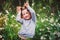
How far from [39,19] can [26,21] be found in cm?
11

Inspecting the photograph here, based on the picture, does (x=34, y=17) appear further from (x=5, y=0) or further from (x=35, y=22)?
(x=5, y=0)

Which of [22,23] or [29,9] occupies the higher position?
[29,9]

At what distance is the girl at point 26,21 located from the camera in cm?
148

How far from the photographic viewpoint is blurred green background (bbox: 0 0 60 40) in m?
1.48

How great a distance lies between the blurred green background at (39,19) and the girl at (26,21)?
0.03 meters

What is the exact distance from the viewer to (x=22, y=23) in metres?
1.50

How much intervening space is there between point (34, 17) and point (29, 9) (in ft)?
0.25

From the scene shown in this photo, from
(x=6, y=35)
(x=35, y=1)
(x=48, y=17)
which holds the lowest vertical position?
(x=6, y=35)

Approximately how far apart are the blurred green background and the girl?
29 mm

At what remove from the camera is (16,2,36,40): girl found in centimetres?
148

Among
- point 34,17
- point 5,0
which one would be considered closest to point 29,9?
point 34,17

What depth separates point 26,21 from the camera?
1.50 metres

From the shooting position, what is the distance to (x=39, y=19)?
148 centimetres

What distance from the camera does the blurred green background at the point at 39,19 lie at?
1.48 meters
